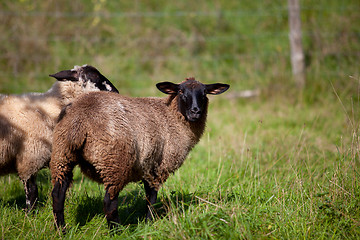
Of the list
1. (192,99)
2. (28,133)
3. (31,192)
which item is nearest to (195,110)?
(192,99)

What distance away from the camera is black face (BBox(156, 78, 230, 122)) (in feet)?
13.8

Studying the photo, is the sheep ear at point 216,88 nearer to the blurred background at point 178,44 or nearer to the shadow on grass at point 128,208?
the shadow on grass at point 128,208

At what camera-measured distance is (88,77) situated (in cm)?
492

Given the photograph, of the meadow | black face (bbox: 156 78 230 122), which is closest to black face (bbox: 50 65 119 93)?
black face (bbox: 156 78 230 122)

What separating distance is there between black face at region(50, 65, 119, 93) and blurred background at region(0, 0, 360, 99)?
521 centimetres

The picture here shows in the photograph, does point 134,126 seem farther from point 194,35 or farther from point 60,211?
point 194,35

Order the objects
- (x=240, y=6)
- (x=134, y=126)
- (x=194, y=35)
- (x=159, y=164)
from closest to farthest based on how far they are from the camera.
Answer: (x=134, y=126) < (x=159, y=164) < (x=194, y=35) < (x=240, y=6)

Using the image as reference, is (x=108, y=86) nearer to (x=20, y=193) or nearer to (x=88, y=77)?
(x=88, y=77)

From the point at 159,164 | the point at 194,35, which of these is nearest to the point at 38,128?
the point at 159,164

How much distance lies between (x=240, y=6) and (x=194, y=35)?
250cm

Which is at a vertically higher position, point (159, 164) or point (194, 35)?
point (194, 35)

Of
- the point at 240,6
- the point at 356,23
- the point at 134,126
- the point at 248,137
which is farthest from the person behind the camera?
the point at 240,6

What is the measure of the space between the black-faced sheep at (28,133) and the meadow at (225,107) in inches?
17.4

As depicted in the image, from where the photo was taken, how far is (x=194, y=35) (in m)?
12.6
